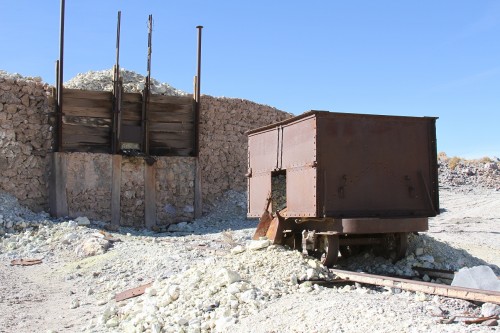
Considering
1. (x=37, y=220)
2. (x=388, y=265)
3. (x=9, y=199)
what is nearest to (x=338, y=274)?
(x=388, y=265)

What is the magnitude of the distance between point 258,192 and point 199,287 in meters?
3.32

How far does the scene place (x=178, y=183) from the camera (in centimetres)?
1631

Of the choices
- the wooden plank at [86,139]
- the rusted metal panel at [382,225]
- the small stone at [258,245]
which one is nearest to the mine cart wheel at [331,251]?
the rusted metal panel at [382,225]

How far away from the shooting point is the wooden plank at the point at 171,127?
53.2ft

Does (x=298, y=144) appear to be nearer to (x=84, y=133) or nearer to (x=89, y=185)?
(x=89, y=185)

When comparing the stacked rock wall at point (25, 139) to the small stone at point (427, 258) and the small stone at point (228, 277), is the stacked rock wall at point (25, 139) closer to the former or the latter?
the small stone at point (228, 277)

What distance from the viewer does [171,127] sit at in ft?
53.9

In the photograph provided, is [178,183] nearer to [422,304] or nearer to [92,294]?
[92,294]

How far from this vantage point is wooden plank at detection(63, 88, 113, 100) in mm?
15148

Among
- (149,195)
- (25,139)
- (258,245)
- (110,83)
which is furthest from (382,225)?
(110,83)

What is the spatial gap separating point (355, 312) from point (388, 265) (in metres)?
3.34

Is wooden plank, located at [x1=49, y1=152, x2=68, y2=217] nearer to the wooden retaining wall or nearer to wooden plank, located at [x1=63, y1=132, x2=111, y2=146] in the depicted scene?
the wooden retaining wall

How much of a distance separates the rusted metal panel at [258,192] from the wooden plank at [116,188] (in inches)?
247

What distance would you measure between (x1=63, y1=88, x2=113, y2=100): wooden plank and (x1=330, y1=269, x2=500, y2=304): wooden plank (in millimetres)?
10319
